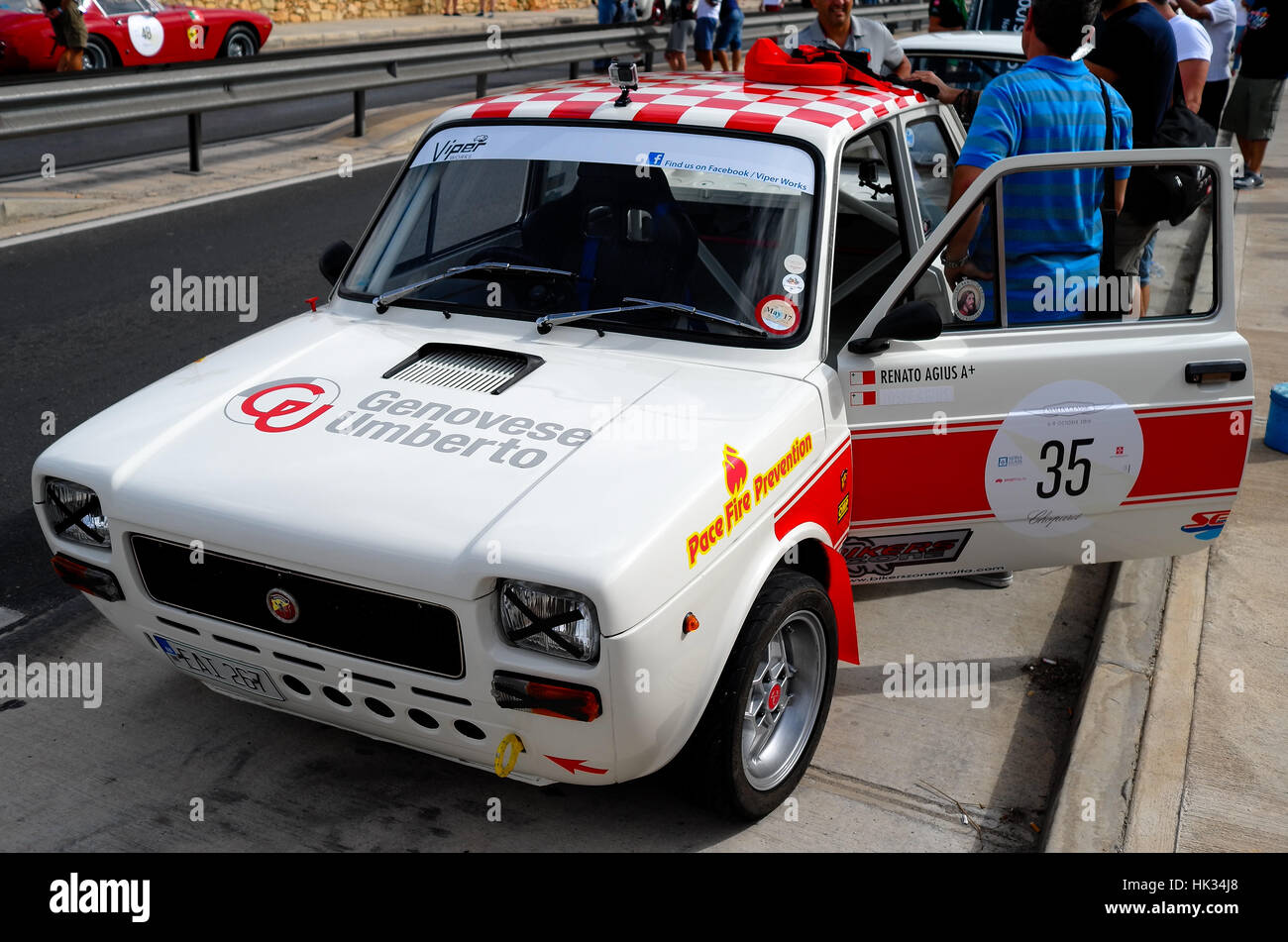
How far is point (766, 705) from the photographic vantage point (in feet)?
11.3

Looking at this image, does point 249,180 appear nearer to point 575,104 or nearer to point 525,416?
point 575,104

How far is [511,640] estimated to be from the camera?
9.29 feet

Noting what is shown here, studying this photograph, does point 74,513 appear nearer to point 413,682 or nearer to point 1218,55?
point 413,682

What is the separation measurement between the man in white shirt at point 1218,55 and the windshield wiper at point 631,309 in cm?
928

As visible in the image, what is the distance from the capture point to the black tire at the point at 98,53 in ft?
52.9

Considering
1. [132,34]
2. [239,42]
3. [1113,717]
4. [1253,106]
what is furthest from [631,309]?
[239,42]

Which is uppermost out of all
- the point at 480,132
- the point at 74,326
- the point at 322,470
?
the point at 480,132

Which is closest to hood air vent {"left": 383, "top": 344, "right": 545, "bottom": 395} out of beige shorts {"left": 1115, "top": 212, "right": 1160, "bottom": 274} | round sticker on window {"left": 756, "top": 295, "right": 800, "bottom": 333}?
round sticker on window {"left": 756, "top": 295, "right": 800, "bottom": 333}

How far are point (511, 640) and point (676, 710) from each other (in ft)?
1.41

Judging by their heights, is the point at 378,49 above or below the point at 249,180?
above

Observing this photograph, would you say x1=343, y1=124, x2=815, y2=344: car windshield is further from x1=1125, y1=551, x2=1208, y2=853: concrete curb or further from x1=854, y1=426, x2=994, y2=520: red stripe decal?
x1=1125, y1=551, x2=1208, y2=853: concrete curb

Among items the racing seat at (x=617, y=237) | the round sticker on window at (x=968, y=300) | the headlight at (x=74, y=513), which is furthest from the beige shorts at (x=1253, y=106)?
the headlight at (x=74, y=513)

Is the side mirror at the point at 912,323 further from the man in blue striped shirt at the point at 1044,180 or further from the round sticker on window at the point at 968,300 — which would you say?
the man in blue striped shirt at the point at 1044,180
